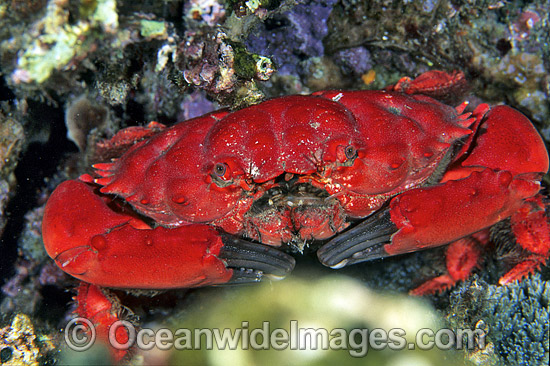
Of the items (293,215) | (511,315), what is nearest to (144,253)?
(293,215)

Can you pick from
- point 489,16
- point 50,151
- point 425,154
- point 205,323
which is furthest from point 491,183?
point 50,151

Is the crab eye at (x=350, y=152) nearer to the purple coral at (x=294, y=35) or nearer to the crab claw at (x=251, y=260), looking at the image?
the crab claw at (x=251, y=260)

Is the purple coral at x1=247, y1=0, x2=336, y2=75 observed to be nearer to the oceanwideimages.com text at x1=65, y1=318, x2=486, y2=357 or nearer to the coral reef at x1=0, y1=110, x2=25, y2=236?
the coral reef at x1=0, y1=110, x2=25, y2=236

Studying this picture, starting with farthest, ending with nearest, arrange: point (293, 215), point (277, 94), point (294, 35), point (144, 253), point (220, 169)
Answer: point (277, 94) < point (294, 35) < point (293, 215) < point (144, 253) < point (220, 169)

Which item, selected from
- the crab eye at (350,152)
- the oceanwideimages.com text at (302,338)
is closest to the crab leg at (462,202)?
the crab eye at (350,152)

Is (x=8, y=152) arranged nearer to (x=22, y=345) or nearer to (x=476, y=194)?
(x=22, y=345)

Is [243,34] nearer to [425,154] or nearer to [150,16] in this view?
[150,16]

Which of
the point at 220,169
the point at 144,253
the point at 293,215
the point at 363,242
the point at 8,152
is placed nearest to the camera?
the point at 220,169

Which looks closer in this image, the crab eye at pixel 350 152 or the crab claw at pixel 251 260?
the crab eye at pixel 350 152
